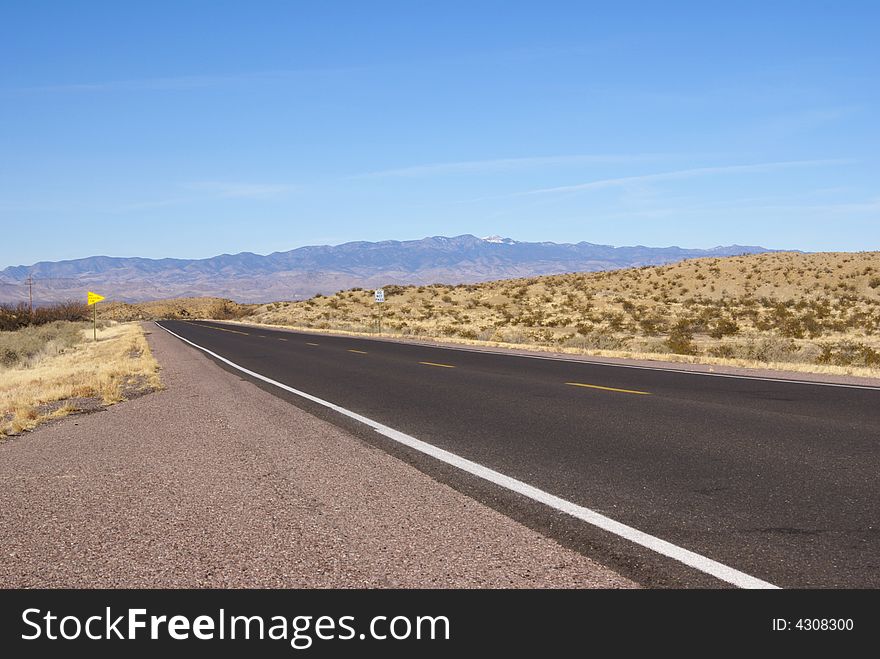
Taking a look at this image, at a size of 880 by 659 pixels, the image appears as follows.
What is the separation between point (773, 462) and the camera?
688cm

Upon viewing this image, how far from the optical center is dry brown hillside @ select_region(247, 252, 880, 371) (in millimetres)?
28578

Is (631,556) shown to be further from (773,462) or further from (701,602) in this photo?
(773,462)

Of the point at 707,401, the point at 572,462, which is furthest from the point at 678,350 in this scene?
the point at 572,462

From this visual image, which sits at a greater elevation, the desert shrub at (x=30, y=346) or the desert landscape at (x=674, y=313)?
the desert landscape at (x=674, y=313)

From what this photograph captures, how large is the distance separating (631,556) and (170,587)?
8.41 ft

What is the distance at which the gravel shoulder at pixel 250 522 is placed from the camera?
4062 mm

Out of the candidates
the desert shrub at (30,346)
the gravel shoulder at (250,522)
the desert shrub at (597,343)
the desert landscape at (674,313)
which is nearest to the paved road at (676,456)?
the gravel shoulder at (250,522)

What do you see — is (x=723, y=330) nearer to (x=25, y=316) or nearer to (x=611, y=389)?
(x=611, y=389)

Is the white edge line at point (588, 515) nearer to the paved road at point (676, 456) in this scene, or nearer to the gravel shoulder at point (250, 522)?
the paved road at point (676, 456)

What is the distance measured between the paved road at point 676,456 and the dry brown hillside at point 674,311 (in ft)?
32.6

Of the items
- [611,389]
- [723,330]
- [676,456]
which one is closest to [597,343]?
[723,330]

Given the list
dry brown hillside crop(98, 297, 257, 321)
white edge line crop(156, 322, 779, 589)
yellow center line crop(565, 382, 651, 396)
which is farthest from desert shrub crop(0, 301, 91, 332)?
white edge line crop(156, 322, 779, 589)

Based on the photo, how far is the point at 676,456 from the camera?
7.23m

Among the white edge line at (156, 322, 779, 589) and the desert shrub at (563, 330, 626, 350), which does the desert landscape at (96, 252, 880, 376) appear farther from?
the white edge line at (156, 322, 779, 589)
